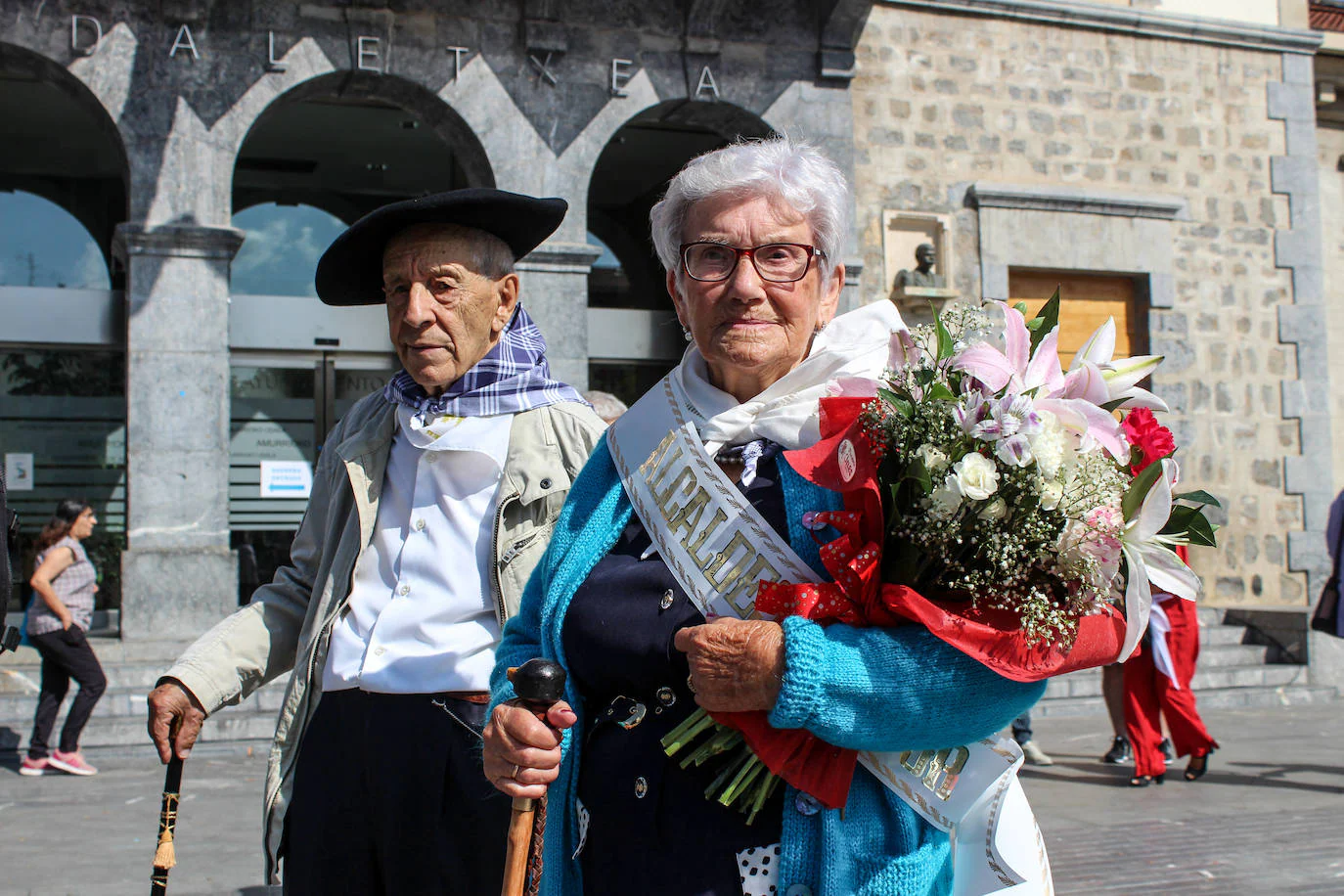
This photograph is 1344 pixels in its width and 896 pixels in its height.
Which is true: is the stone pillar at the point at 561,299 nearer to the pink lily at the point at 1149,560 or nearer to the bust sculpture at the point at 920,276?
the bust sculpture at the point at 920,276

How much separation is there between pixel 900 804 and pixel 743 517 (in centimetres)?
50

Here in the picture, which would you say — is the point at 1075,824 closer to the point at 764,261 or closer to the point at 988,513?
the point at 764,261

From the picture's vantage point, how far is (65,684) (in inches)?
318

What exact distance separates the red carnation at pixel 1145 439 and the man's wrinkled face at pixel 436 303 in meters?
1.64

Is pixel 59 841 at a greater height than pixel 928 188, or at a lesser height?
lesser

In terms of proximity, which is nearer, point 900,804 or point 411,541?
point 900,804

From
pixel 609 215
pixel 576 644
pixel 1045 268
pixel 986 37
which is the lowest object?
pixel 576 644

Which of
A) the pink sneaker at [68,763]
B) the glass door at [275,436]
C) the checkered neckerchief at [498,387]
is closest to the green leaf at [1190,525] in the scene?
the checkered neckerchief at [498,387]

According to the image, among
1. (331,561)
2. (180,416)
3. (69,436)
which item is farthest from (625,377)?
(331,561)

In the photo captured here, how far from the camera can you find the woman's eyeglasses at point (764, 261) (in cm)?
218

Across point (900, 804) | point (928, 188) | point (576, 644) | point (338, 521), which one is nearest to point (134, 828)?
point (338, 521)

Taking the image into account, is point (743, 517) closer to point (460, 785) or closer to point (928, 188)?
point (460, 785)

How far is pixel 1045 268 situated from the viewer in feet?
42.7

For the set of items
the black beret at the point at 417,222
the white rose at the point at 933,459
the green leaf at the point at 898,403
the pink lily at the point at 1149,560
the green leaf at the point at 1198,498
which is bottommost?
the pink lily at the point at 1149,560
